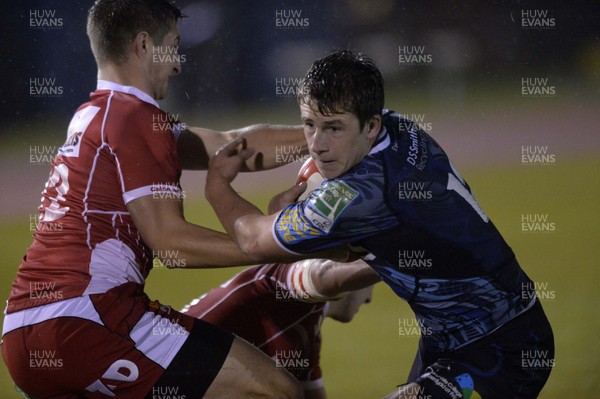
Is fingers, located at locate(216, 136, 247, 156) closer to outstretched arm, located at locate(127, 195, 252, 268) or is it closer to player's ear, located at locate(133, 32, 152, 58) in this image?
outstretched arm, located at locate(127, 195, 252, 268)

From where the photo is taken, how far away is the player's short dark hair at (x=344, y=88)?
3031 millimetres

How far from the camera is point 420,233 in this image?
307 cm

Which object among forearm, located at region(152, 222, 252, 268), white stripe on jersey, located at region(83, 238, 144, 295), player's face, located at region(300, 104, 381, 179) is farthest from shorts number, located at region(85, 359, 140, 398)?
player's face, located at region(300, 104, 381, 179)

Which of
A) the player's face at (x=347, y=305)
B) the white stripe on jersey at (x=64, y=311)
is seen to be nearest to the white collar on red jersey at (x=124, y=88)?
the white stripe on jersey at (x=64, y=311)

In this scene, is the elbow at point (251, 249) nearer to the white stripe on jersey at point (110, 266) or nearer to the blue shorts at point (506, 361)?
the white stripe on jersey at point (110, 266)

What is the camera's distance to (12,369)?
316cm

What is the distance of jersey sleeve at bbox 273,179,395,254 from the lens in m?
2.97

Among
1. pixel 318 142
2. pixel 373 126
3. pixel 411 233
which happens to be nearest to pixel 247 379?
pixel 411 233

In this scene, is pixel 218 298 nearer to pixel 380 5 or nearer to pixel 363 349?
pixel 363 349

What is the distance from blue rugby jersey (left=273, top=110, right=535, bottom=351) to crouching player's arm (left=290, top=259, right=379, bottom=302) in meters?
0.62

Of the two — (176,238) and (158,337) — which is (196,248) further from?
(158,337)

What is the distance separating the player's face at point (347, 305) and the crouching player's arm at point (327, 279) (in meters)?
0.45

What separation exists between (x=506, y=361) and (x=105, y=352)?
1.46 m

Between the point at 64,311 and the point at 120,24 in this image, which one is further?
the point at 120,24
